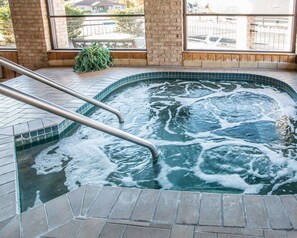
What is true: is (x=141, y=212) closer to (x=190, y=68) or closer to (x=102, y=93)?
(x=102, y=93)

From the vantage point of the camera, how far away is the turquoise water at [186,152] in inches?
107

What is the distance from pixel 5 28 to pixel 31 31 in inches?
Answer: 37.0

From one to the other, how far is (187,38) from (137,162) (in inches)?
153

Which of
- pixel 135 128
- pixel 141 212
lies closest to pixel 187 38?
pixel 135 128

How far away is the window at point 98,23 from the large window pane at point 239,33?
108cm

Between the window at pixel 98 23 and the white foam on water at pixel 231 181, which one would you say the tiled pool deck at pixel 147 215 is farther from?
the window at pixel 98 23

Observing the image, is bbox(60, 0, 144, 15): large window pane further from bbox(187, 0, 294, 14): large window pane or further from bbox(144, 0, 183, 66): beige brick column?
bbox(187, 0, 294, 14): large window pane

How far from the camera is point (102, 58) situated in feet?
20.4

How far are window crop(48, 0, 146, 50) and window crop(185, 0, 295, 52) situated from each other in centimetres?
105

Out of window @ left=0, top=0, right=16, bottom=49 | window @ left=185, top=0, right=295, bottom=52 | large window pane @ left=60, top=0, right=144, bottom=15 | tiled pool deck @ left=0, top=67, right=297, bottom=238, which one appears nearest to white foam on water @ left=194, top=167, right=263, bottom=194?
tiled pool deck @ left=0, top=67, right=297, bottom=238

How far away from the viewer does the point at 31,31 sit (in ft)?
21.8

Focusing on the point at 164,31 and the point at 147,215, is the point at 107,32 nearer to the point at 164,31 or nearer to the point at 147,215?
the point at 164,31

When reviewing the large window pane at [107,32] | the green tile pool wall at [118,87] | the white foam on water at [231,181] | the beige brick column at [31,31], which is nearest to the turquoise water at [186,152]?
the white foam on water at [231,181]

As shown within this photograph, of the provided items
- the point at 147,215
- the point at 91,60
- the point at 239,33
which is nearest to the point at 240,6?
the point at 239,33
